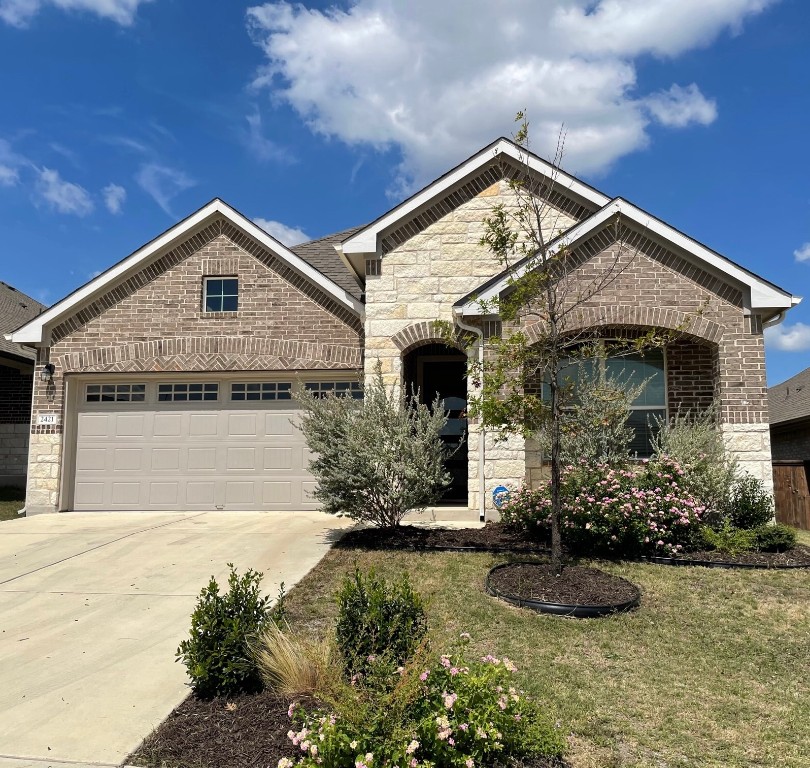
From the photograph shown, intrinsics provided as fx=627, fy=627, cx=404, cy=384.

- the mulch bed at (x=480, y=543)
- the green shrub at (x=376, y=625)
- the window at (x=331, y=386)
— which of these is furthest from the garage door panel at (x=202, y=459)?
the green shrub at (x=376, y=625)

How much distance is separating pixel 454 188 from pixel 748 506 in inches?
279

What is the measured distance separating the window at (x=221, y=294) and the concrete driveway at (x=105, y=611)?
4116 mm

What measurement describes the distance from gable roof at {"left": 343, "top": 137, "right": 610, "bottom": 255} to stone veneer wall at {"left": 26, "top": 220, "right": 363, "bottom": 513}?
160 centimetres

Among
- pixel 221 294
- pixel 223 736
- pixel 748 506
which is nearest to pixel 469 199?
pixel 221 294

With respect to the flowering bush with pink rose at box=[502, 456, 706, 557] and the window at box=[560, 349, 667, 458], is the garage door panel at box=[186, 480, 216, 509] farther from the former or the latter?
the window at box=[560, 349, 667, 458]

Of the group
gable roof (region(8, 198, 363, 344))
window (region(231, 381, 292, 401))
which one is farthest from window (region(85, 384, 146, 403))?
window (region(231, 381, 292, 401))

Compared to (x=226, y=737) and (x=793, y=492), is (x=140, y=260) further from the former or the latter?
(x=793, y=492)

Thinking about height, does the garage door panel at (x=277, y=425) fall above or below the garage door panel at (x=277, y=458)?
above

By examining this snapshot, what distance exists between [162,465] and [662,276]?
9.67m

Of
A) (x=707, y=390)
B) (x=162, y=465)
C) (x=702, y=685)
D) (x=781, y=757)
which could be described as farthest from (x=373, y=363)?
(x=781, y=757)

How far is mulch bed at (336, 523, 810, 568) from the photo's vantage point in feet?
24.1

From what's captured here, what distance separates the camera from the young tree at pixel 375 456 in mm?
8117

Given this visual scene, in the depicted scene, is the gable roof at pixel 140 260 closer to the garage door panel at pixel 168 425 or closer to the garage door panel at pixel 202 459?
the garage door panel at pixel 168 425

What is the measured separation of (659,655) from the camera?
473 centimetres
